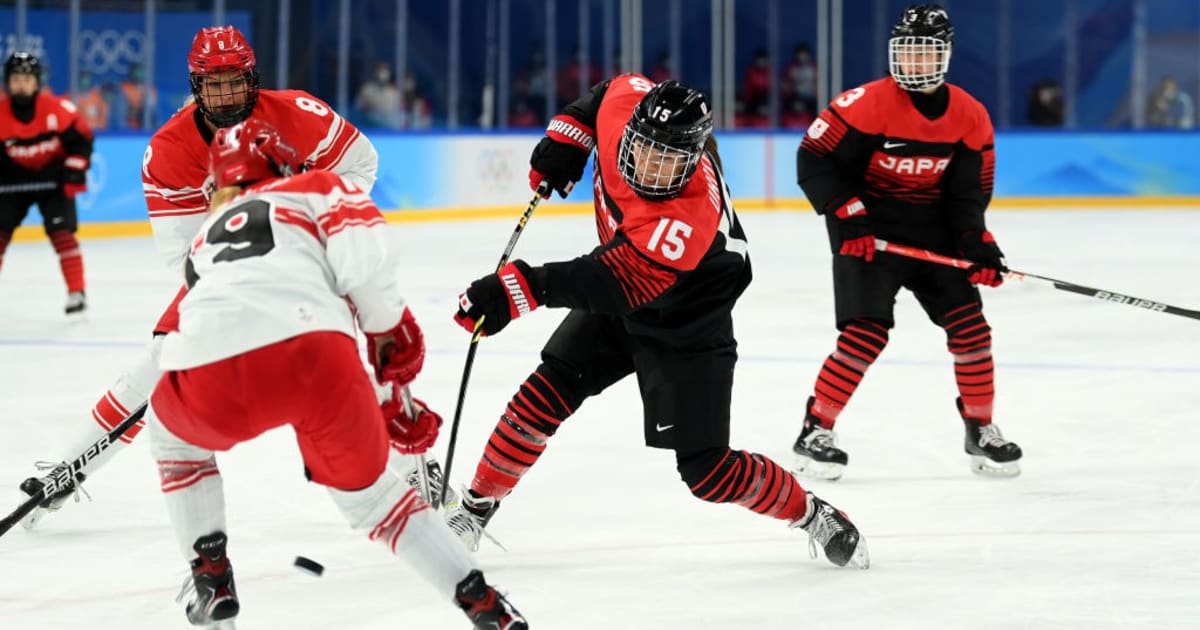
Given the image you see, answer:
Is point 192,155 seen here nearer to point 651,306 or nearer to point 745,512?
point 651,306

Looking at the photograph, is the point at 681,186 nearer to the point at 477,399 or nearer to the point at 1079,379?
the point at 477,399

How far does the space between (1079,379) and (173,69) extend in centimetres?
944

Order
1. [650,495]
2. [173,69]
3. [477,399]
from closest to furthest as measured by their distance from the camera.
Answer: [650,495] < [477,399] < [173,69]

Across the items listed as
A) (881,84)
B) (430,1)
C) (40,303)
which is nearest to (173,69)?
(430,1)

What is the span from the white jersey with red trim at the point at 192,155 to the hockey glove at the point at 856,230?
1388 mm

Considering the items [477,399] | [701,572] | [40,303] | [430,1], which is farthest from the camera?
[430,1]

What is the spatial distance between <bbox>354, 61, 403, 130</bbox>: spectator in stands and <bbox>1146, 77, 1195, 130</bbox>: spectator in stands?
7.26 m

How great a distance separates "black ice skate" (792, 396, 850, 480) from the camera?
13.9 ft

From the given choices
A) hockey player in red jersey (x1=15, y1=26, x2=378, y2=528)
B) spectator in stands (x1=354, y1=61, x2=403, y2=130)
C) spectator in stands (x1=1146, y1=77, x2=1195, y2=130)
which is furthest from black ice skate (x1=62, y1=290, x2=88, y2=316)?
spectator in stands (x1=1146, y1=77, x2=1195, y2=130)

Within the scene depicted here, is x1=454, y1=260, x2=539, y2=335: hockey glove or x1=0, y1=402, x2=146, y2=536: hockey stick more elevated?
x1=454, y1=260, x2=539, y2=335: hockey glove

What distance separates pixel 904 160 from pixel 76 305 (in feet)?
14.3

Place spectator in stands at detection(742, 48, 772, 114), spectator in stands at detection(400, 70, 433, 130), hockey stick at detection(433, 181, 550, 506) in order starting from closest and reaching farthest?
1. hockey stick at detection(433, 181, 550, 506)
2. spectator in stands at detection(400, 70, 433, 130)
3. spectator in stands at detection(742, 48, 772, 114)

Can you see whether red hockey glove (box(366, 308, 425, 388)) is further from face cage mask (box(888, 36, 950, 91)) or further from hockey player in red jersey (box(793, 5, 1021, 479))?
face cage mask (box(888, 36, 950, 91))

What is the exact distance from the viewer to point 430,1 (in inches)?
584
